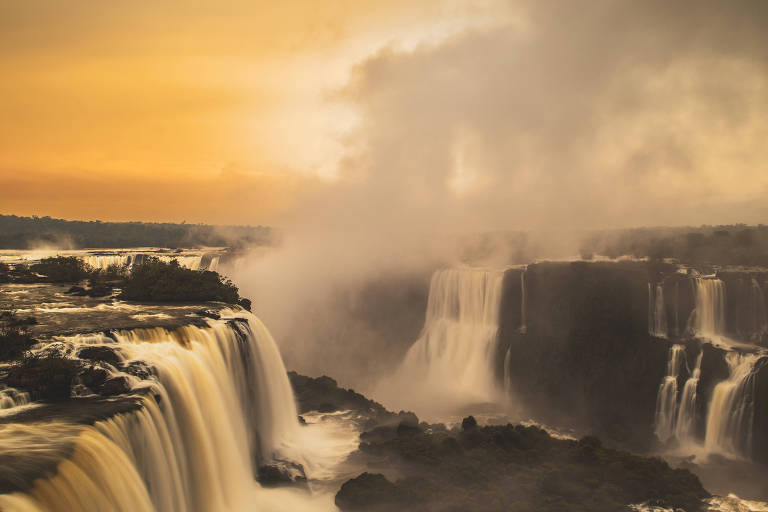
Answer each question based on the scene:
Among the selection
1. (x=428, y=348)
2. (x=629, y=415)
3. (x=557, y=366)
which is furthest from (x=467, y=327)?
(x=629, y=415)

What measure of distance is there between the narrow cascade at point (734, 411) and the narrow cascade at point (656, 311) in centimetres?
506

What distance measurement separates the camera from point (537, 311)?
36156mm

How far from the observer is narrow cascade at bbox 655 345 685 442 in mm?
27031

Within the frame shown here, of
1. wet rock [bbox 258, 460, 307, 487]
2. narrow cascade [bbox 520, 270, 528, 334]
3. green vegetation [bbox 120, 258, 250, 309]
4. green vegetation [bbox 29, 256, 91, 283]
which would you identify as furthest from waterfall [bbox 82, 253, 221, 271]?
wet rock [bbox 258, 460, 307, 487]

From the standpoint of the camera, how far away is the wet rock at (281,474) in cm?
1691

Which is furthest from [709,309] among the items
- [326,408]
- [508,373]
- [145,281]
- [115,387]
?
[115,387]

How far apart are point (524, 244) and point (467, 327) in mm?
20791

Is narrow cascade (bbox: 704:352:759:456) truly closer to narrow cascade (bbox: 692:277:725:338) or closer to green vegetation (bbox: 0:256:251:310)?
narrow cascade (bbox: 692:277:725:338)

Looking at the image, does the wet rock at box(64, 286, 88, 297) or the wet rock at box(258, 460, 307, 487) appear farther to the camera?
the wet rock at box(64, 286, 88, 297)

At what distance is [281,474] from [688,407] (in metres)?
21.4

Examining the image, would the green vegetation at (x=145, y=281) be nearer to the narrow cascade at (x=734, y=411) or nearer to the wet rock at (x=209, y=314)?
the wet rock at (x=209, y=314)

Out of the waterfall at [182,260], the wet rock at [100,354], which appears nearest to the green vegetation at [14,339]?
the wet rock at [100,354]

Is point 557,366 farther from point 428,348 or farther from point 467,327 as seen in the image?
point 428,348

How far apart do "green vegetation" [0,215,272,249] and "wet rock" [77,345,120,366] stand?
5275 cm
